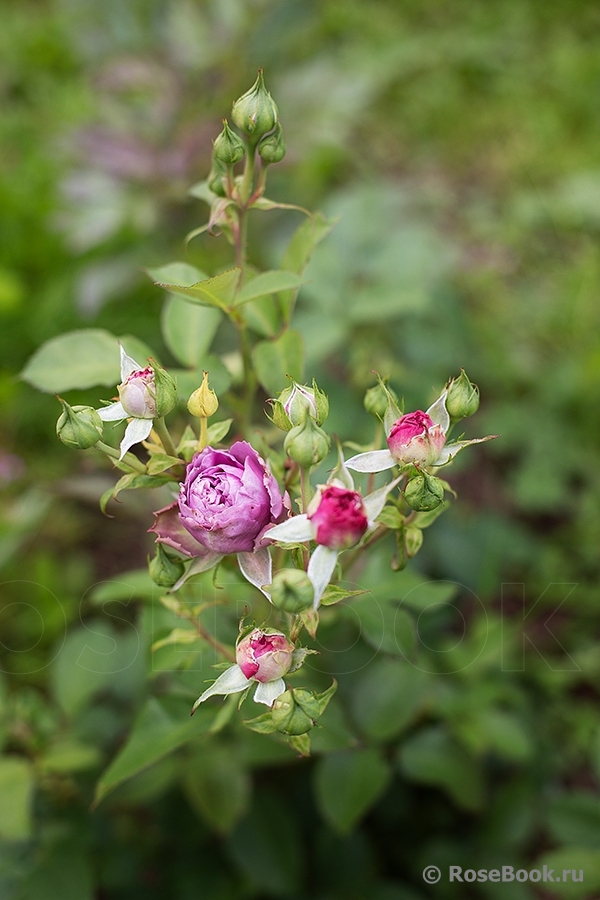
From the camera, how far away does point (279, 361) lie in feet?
2.95

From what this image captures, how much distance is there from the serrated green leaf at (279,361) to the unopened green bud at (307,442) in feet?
0.62

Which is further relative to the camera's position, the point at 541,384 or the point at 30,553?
the point at 541,384

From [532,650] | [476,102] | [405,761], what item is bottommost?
[532,650]

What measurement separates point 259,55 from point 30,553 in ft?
5.17


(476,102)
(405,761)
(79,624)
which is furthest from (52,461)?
(476,102)

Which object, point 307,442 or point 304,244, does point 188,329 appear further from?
point 307,442

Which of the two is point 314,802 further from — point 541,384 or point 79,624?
point 541,384

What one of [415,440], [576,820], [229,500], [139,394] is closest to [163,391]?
[139,394]

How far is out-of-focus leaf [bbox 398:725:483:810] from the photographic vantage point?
1.22 meters

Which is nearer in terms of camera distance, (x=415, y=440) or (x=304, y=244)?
(x=415, y=440)

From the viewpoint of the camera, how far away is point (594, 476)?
1.95 m

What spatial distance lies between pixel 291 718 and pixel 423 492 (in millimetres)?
219

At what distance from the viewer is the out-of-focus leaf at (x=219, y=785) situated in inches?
43.3

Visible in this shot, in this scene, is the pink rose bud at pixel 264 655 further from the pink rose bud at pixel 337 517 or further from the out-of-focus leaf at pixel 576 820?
the out-of-focus leaf at pixel 576 820
